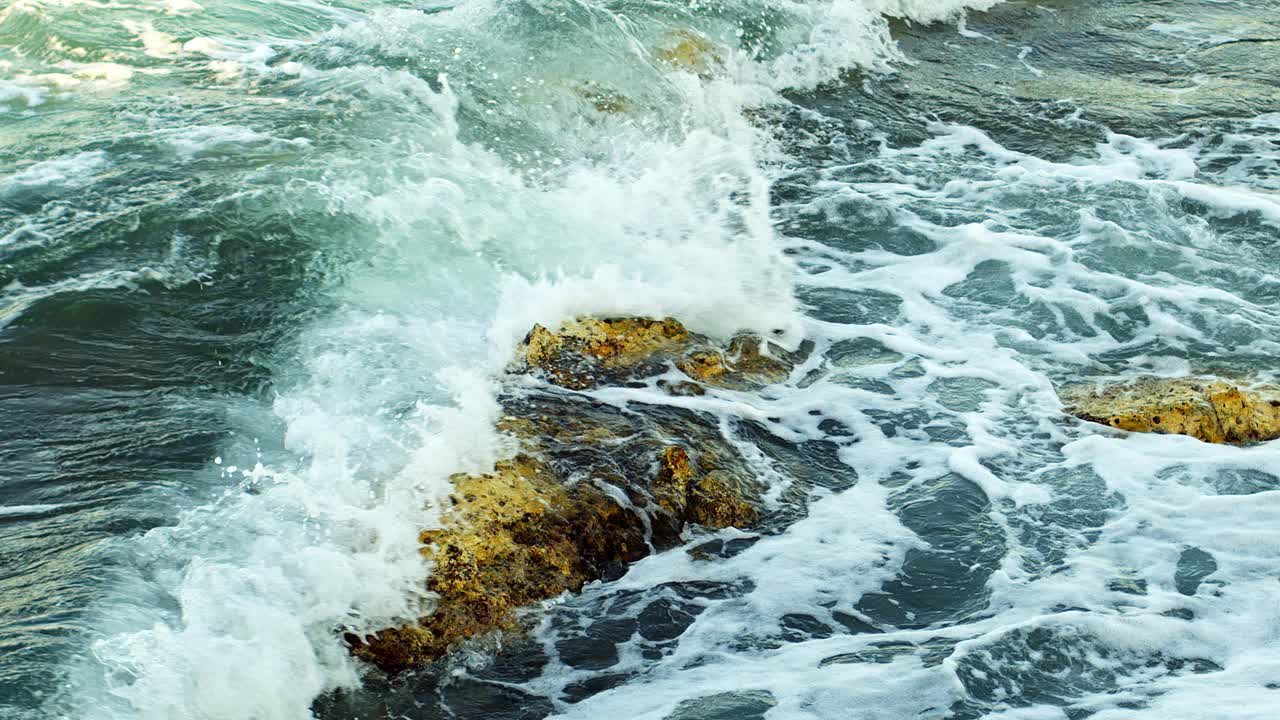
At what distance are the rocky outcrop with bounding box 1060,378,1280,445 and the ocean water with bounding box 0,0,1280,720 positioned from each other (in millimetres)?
124

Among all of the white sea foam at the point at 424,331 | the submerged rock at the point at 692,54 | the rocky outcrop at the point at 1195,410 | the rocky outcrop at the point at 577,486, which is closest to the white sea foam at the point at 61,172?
the white sea foam at the point at 424,331

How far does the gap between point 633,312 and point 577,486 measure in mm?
1506

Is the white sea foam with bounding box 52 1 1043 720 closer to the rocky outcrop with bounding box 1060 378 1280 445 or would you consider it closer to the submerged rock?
the submerged rock

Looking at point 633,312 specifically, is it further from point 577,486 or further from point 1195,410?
point 1195,410

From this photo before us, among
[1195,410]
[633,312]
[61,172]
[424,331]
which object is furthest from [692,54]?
[1195,410]

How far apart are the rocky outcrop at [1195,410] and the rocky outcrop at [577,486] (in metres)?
1.55

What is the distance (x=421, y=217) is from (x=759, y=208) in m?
2.21

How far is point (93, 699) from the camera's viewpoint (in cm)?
331

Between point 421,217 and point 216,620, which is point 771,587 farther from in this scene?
point 421,217

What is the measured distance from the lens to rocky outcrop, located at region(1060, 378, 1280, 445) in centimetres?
512

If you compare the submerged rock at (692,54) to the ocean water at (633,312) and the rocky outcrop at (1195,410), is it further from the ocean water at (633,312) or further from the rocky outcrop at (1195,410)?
the rocky outcrop at (1195,410)

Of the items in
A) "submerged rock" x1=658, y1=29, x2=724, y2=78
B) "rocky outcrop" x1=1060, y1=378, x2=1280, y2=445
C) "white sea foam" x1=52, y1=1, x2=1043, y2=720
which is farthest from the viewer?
"submerged rock" x1=658, y1=29, x2=724, y2=78

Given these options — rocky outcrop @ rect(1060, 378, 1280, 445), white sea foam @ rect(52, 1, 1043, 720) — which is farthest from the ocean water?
rocky outcrop @ rect(1060, 378, 1280, 445)

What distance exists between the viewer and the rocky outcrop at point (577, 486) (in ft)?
13.3
